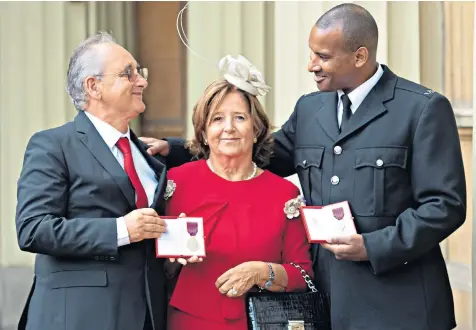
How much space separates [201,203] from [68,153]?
64 centimetres

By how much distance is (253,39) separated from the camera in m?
5.80

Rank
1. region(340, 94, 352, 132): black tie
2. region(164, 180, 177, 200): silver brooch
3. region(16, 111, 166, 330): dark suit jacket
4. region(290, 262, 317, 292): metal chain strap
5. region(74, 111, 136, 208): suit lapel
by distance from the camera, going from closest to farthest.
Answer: region(16, 111, 166, 330): dark suit jacket, region(74, 111, 136, 208): suit lapel, region(340, 94, 352, 132): black tie, region(290, 262, 317, 292): metal chain strap, region(164, 180, 177, 200): silver brooch

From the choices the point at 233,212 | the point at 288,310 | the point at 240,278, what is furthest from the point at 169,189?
the point at 288,310

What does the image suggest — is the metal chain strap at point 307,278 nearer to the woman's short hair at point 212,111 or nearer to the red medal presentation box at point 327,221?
the red medal presentation box at point 327,221

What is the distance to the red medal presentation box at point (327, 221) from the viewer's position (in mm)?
3535

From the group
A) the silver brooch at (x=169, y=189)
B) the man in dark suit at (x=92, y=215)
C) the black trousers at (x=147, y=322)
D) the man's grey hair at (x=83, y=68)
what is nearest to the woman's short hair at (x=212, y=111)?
the silver brooch at (x=169, y=189)

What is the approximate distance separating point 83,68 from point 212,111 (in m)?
0.58

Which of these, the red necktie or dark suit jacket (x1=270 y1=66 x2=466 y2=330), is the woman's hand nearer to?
dark suit jacket (x1=270 y1=66 x2=466 y2=330)

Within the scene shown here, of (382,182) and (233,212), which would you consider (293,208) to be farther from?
(382,182)

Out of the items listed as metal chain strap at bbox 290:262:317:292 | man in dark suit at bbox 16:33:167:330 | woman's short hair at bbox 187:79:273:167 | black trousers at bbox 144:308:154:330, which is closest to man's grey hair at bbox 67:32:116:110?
man in dark suit at bbox 16:33:167:330

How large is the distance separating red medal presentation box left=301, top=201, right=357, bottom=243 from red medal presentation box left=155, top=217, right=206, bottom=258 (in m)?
0.42

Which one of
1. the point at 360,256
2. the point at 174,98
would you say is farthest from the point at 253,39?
the point at 360,256

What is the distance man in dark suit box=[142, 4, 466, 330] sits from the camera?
11.5ft

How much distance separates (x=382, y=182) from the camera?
11.7ft
